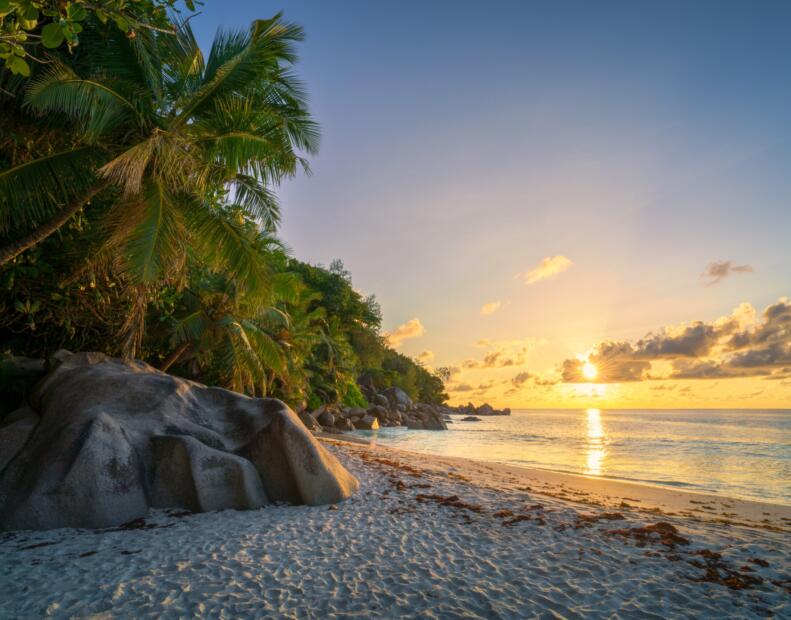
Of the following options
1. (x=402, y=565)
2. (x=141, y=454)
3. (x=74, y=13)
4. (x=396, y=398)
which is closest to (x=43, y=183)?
(x=141, y=454)

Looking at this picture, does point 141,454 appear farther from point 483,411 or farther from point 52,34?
point 483,411

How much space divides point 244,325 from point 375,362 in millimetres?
28559

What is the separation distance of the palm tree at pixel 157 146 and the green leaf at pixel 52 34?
20.1 ft

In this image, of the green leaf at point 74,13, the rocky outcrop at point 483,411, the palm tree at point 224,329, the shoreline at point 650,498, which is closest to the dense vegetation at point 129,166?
the palm tree at point 224,329

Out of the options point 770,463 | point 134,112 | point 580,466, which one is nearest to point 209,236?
point 134,112

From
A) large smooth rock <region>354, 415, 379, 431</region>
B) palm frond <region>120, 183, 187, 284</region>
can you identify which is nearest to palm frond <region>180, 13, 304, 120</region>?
palm frond <region>120, 183, 187, 284</region>

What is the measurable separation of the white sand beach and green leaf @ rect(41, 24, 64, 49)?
3938mm

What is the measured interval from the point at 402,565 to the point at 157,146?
26.4 ft

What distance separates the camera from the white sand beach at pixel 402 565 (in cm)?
391

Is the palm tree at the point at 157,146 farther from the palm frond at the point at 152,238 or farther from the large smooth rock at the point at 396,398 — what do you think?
the large smooth rock at the point at 396,398

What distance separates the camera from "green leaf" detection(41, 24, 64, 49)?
2490mm

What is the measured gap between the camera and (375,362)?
4562 centimetres

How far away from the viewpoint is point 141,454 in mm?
6859

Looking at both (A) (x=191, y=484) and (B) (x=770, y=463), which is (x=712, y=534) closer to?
(A) (x=191, y=484)
